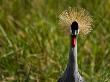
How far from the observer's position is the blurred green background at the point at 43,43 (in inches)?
156

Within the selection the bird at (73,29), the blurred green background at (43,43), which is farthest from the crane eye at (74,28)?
the blurred green background at (43,43)

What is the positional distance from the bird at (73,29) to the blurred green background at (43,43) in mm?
545

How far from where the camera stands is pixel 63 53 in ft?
13.2

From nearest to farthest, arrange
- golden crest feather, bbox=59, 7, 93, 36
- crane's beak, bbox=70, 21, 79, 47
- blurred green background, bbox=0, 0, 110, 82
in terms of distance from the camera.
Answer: crane's beak, bbox=70, 21, 79, 47, golden crest feather, bbox=59, 7, 93, 36, blurred green background, bbox=0, 0, 110, 82

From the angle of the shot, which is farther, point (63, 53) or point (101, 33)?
point (101, 33)

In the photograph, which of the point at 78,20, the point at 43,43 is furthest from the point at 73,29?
the point at 43,43

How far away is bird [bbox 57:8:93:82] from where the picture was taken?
2.92 meters

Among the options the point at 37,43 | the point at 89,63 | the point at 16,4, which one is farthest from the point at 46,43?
the point at 16,4

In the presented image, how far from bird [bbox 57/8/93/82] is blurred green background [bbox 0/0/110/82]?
0.54m

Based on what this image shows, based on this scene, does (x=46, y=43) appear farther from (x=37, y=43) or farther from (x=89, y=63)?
(x=89, y=63)

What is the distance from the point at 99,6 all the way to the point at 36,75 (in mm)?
1109

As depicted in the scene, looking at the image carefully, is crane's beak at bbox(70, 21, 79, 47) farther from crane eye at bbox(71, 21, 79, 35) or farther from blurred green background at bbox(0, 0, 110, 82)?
blurred green background at bbox(0, 0, 110, 82)

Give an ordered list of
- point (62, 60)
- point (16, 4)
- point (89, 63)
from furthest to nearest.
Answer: point (16, 4)
point (89, 63)
point (62, 60)

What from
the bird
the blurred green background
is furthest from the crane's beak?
the blurred green background
